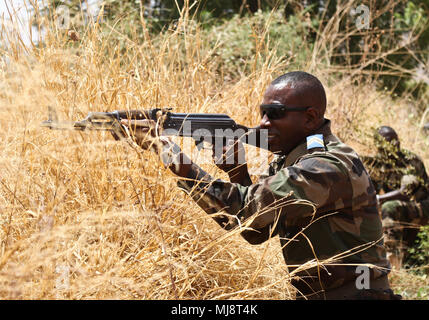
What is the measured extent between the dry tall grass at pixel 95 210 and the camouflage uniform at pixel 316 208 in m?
0.10

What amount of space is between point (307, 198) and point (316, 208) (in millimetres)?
98

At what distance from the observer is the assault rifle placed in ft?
7.80

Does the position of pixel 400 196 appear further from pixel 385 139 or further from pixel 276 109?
pixel 276 109

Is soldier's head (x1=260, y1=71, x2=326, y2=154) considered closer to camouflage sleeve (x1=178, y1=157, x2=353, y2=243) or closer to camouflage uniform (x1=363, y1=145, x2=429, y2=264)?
camouflage sleeve (x1=178, y1=157, x2=353, y2=243)

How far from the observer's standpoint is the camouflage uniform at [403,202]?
5.91m

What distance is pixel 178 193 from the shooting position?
2783 mm

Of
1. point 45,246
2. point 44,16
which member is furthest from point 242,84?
point 45,246

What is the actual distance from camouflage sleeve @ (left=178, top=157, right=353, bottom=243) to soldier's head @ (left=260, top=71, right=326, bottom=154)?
0.24 meters

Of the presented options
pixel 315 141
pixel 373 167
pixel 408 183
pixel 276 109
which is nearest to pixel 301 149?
pixel 315 141

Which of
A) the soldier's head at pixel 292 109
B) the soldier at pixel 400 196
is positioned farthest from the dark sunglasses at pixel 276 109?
the soldier at pixel 400 196

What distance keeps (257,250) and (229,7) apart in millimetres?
7475

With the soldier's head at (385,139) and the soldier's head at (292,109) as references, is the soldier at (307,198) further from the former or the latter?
the soldier's head at (385,139)

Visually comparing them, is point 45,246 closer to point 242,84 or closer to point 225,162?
point 225,162

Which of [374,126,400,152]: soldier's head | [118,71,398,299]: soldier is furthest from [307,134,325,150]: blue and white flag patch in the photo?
[374,126,400,152]: soldier's head
